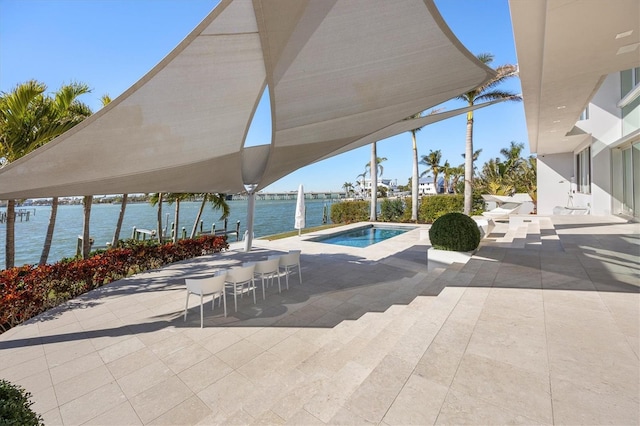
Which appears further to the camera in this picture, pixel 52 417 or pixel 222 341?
pixel 222 341

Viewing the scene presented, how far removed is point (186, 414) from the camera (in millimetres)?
2291

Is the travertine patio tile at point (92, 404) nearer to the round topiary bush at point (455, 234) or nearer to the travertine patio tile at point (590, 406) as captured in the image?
the travertine patio tile at point (590, 406)

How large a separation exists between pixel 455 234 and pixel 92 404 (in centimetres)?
638

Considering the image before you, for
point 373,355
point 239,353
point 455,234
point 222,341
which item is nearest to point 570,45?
point 455,234

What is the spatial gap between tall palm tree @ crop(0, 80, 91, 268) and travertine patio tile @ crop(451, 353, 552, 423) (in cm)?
752

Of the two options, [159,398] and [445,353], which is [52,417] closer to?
[159,398]

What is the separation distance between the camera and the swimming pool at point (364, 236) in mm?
11922

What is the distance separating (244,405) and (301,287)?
3209mm

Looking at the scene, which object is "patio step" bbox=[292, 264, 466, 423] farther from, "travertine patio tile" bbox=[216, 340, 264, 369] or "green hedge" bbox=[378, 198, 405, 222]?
"green hedge" bbox=[378, 198, 405, 222]

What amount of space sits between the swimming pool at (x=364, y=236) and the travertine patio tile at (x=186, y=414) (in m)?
9.10

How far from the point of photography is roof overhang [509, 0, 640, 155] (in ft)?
11.2

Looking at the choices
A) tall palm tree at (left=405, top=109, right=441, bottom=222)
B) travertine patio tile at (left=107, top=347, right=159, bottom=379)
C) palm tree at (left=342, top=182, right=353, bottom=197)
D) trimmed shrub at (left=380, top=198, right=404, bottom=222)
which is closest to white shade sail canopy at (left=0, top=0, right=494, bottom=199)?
travertine patio tile at (left=107, top=347, right=159, bottom=379)

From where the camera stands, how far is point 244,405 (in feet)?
7.66

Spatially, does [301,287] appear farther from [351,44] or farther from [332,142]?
[351,44]
